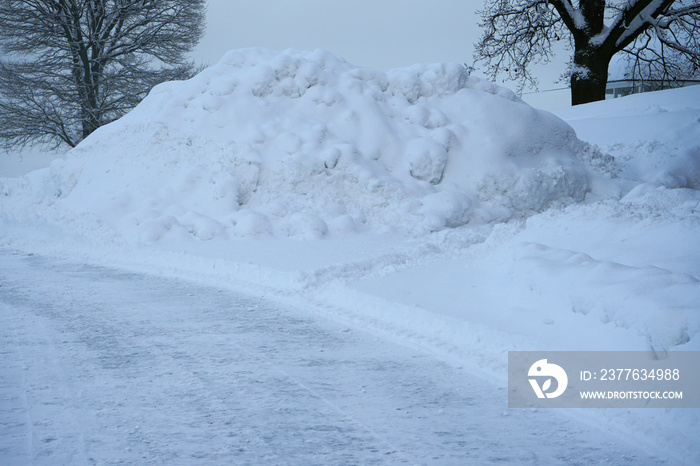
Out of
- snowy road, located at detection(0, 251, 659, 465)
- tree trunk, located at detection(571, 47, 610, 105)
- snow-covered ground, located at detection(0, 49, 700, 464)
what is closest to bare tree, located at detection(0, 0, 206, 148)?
snow-covered ground, located at detection(0, 49, 700, 464)

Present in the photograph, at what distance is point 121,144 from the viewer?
13.2m

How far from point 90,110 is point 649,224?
63.8 feet

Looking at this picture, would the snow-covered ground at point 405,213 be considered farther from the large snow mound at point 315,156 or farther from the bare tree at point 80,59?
the bare tree at point 80,59

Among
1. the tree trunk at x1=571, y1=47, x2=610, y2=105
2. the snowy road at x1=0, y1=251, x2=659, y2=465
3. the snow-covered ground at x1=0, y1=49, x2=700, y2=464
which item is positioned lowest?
the snowy road at x1=0, y1=251, x2=659, y2=465

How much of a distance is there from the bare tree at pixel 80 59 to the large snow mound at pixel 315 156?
29.8 feet

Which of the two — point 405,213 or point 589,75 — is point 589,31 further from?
point 405,213

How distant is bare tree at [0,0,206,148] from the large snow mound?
29.8ft

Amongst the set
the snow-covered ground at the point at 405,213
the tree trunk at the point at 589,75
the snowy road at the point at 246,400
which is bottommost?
the snowy road at the point at 246,400

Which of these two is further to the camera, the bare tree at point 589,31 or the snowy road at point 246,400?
the bare tree at point 589,31

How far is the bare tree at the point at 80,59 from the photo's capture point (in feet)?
70.7

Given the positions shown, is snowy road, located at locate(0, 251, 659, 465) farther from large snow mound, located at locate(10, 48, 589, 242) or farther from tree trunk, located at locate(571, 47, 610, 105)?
tree trunk, located at locate(571, 47, 610, 105)

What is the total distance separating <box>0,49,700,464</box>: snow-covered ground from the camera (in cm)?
480

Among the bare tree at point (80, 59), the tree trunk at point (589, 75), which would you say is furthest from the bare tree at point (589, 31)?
the bare tree at point (80, 59)

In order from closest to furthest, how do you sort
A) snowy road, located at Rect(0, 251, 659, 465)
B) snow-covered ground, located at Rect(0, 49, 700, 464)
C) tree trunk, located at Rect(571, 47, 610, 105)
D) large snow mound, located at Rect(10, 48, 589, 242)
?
1. snowy road, located at Rect(0, 251, 659, 465)
2. snow-covered ground, located at Rect(0, 49, 700, 464)
3. large snow mound, located at Rect(10, 48, 589, 242)
4. tree trunk, located at Rect(571, 47, 610, 105)
